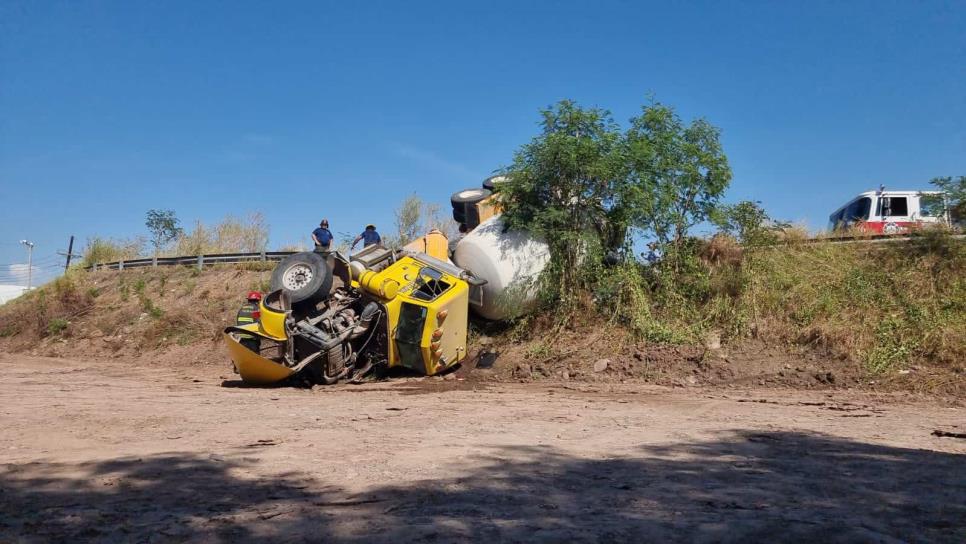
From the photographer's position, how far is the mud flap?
1090cm

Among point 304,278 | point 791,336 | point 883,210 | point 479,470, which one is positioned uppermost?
point 883,210

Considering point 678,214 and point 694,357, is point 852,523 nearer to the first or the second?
point 694,357

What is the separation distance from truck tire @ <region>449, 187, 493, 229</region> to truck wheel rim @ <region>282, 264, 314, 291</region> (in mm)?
4385

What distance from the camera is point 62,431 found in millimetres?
6766

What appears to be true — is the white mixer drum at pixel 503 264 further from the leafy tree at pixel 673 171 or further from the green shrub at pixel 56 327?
the green shrub at pixel 56 327

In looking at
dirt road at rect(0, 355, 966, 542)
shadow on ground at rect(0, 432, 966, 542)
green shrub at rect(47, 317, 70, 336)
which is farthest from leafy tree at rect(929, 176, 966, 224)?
green shrub at rect(47, 317, 70, 336)

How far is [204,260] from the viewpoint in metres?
23.0

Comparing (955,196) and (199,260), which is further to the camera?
(199,260)

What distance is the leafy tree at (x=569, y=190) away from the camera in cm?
1377

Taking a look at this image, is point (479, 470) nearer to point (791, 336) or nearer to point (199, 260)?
point (791, 336)

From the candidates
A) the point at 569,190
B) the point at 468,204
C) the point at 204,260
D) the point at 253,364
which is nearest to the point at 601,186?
the point at 569,190

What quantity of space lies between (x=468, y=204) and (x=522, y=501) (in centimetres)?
1146

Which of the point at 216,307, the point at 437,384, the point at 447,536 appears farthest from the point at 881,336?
the point at 216,307

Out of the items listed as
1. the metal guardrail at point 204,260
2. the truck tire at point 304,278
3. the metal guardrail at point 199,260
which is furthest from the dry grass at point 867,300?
the metal guardrail at point 204,260
